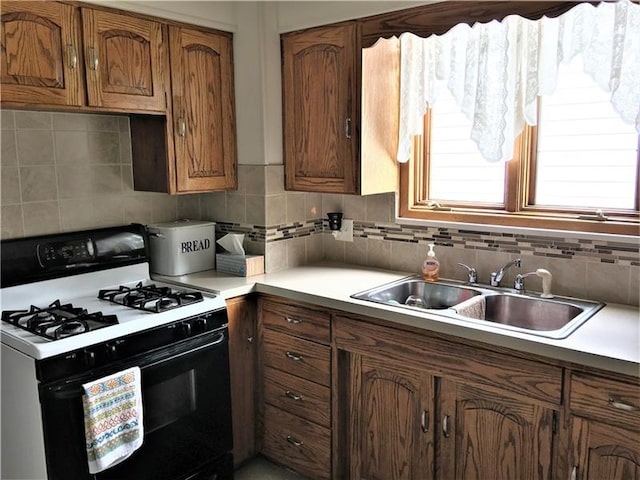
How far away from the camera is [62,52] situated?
2.08 meters

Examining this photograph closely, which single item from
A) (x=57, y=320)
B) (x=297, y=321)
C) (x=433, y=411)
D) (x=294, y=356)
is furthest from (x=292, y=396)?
(x=57, y=320)

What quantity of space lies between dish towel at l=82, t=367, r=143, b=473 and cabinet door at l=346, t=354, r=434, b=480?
0.85 metres

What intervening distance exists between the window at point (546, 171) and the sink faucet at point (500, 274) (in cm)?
17

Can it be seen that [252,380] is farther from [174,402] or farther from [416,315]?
[416,315]

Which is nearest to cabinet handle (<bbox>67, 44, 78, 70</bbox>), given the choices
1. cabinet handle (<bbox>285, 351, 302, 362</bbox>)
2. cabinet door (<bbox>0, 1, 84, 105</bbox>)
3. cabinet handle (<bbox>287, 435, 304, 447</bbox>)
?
cabinet door (<bbox>0, 1, 84, 105</bbox>)

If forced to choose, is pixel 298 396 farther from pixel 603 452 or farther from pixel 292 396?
pixel 603 452

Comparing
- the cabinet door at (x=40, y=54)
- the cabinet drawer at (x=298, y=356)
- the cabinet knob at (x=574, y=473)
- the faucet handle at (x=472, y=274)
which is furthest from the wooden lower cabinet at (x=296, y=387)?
the cabinet door at (x=40, y=54)

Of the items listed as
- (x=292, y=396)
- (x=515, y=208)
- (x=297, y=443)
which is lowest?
(x=297, y=443)

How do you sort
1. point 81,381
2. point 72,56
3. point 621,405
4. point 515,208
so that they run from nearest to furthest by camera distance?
1. point 621,405
2. point 81,381
3. point 72,56
4. point 515,208

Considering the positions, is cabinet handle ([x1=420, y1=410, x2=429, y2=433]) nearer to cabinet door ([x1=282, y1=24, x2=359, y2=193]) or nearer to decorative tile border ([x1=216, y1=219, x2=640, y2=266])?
decorative tile border ([x1=216, y1=219, x2=640, y2=266])

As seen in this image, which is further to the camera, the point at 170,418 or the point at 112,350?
the point at 170,418

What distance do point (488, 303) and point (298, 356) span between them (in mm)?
847

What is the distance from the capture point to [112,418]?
6.23 feet

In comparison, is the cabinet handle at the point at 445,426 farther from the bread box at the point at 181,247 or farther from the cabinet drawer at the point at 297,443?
the bread box at the point at 181,247
